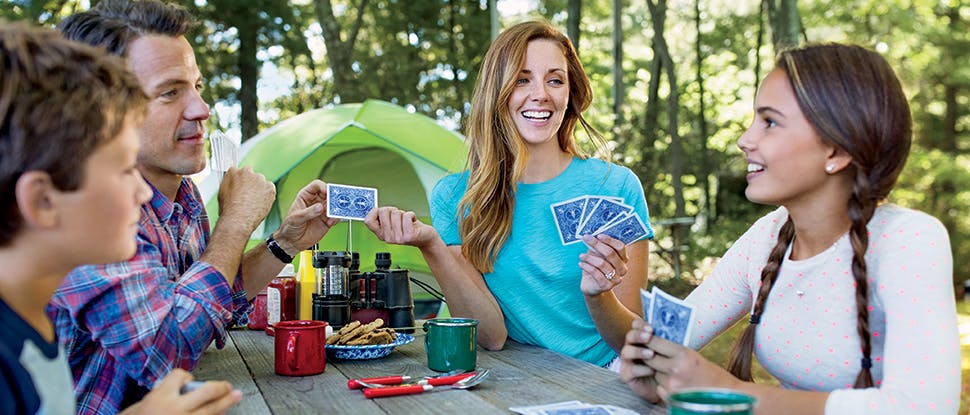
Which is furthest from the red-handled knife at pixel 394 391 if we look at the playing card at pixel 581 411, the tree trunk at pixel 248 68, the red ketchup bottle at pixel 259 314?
the tree trunk at pixel 248 68

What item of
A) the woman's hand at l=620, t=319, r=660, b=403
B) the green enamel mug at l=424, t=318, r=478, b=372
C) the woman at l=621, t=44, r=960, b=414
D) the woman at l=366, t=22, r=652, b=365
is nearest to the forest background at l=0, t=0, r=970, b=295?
the woman at l=366, t=22, r=652, b=365

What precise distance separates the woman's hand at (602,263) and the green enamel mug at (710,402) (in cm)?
94

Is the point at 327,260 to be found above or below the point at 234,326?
above

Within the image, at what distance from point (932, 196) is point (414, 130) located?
11455 mm

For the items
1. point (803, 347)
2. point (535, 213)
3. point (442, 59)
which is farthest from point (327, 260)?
point (442, 59)

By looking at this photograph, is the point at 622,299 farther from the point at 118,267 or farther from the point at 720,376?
the point at 118,267

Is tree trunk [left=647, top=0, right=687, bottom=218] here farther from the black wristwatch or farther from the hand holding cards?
the hand holding cards

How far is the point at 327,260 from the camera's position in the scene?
230cm

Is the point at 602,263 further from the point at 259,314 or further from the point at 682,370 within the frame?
the point at 259,314

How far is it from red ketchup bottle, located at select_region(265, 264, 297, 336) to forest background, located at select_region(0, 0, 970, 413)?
670 centimetres

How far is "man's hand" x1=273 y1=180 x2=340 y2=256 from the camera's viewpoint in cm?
232

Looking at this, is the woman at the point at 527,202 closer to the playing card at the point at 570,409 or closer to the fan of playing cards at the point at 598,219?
the fan of playing cards at the point at 598,219

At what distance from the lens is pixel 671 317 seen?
1.49m

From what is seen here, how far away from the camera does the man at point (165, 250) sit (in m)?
1.58
